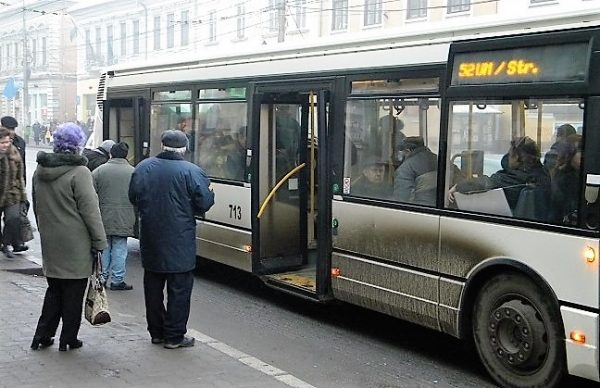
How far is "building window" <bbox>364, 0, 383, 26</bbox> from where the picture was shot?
1368 inches

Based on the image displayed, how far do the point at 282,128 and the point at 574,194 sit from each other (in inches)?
160

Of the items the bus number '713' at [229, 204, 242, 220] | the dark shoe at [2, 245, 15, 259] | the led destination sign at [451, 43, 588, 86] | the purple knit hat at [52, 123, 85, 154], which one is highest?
the led destination sign at [451, 43, 588, 86]

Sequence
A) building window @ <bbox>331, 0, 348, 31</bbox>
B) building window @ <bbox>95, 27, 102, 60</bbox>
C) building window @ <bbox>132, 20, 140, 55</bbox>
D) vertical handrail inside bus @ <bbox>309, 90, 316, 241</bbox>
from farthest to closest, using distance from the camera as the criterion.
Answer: building window @ <bbox>95, 27, 102, 60</bbox> < building window @ <bbox>132, 20, 140, 55</bbox> < building window @ <bbox>331, 0, 348, 31</bbox> < vertical handrail inside bus @ <bbox>309, 90, 316, 241</bbox>

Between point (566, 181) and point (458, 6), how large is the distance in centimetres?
2705

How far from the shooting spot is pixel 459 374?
6355 mm

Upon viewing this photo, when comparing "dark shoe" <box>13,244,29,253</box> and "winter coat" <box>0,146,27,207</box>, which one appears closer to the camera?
"winter coat" <box>0,146,27,207</box>

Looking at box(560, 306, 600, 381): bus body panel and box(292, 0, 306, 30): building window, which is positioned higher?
box(292, 0, 306, 30): building window

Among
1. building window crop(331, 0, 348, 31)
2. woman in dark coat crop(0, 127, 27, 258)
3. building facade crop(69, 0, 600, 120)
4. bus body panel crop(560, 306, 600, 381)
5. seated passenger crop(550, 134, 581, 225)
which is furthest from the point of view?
building window crop(331, 0, 348, 31)

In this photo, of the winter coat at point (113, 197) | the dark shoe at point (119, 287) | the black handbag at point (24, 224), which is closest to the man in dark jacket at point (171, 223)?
the winter coat at point (113, 197)

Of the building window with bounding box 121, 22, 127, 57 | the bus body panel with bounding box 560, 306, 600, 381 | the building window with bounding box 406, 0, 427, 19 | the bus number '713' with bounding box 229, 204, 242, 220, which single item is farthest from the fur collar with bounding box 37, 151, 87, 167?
the building window with bounding box 121, 22, 127, 57

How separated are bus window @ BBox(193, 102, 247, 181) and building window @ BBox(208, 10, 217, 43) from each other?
119 feet

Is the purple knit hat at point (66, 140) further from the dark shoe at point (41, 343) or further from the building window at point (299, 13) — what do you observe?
the building window at point (299, 13)

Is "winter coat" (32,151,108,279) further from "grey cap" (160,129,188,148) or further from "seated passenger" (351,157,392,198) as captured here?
"seated passenger" (351,157,392,198)

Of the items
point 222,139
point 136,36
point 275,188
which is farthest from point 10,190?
point 136,36
